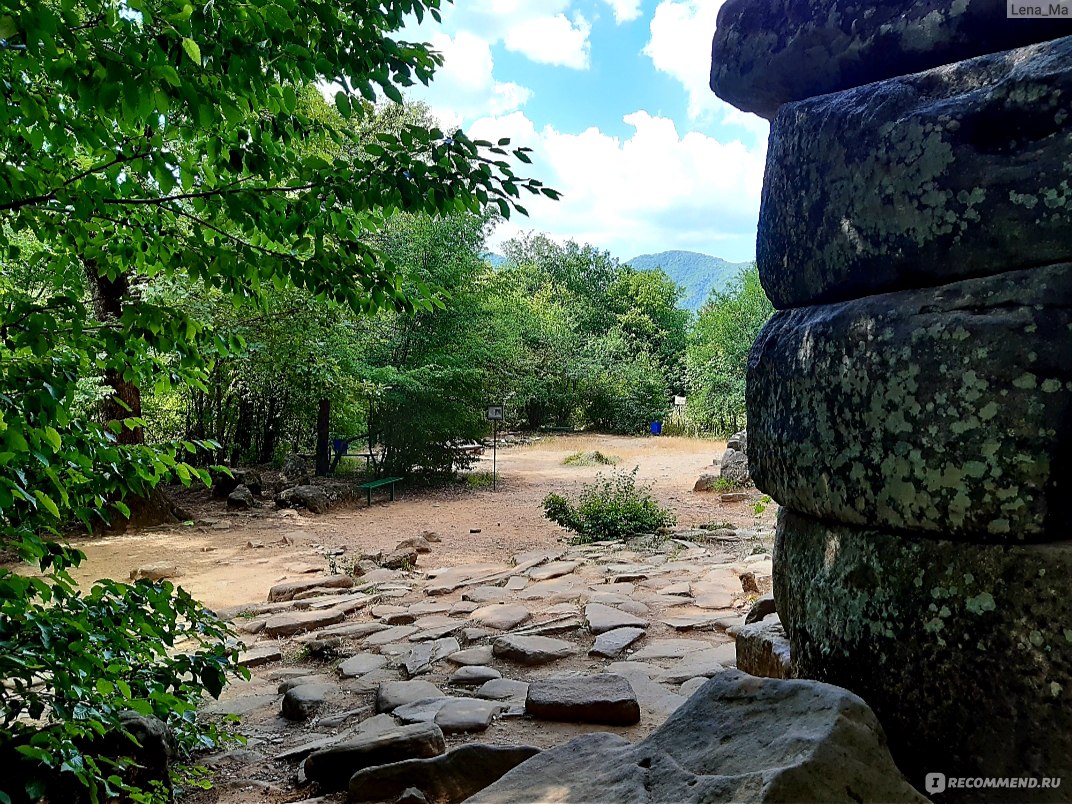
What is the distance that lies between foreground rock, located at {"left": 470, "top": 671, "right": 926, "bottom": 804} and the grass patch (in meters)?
17.2

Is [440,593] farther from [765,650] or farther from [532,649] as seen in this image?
[765,650]

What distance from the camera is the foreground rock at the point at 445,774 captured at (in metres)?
2.94

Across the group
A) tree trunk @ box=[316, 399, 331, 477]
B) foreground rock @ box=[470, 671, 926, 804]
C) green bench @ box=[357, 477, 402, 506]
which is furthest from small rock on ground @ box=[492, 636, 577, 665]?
tree trunk @ box=[316, 399, 331, 477]

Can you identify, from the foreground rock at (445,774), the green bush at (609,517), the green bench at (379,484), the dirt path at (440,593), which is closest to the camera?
the foreground rock at (445,774)

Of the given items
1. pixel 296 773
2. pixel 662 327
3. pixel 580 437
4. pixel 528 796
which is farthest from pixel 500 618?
pixel 662 327

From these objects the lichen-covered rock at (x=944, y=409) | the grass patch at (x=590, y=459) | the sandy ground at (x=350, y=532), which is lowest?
the sandy ground at (x=350, y=532)

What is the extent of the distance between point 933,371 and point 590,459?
18342 millimetres

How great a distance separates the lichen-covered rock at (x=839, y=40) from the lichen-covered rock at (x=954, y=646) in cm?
137

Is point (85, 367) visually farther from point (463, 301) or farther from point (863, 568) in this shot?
point (463, 301)

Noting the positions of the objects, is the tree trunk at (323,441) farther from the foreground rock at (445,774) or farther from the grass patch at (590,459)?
the foreground rock at (445,774)

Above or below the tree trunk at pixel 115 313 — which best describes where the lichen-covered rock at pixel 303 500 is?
below

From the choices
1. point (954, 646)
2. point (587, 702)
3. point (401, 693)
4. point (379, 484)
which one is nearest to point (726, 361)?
point (379, 484)

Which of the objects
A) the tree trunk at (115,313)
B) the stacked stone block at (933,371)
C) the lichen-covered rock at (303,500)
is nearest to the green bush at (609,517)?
the lichen-covered rock at (303,500)

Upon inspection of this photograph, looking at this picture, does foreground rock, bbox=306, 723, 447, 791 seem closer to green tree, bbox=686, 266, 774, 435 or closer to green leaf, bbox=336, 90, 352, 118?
green leaf, bbox=336, 90, 352, 118
